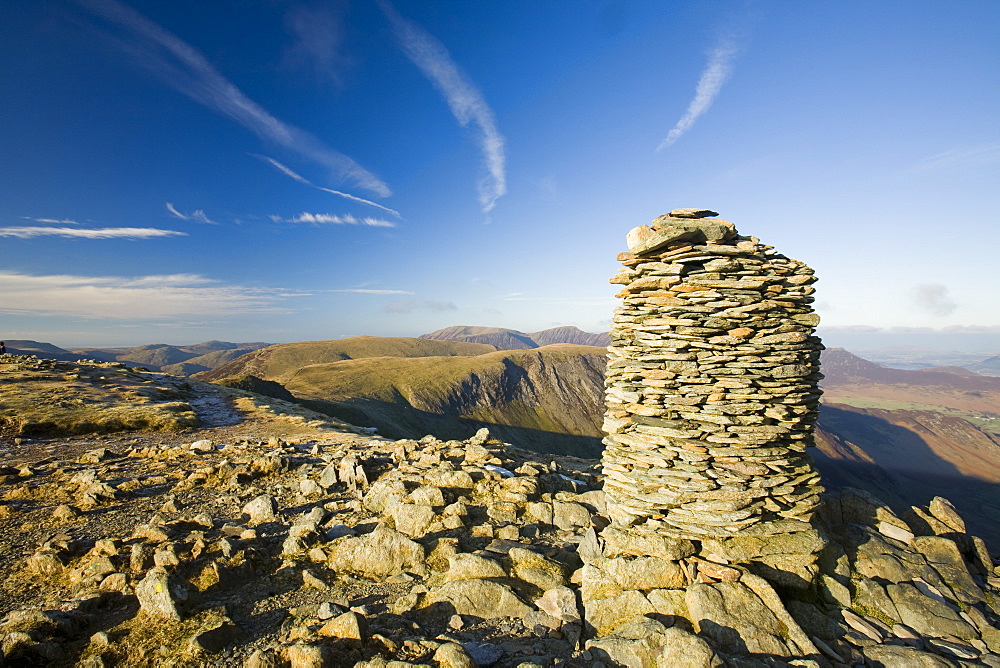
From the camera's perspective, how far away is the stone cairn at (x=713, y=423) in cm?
930

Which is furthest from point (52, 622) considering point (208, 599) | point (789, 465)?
point (789, 465)

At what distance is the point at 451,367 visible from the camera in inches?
7362

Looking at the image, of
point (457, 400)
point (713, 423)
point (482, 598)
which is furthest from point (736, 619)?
point (457, 400)

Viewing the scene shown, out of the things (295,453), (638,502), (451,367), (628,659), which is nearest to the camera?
(628,659)

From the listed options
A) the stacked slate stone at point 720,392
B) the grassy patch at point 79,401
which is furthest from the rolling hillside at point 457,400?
the stacked slate stone at point 720,392

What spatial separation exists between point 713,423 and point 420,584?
762 cm

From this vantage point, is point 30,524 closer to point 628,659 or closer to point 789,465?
point 628,659

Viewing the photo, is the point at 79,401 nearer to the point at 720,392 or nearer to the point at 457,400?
the point at 720,392

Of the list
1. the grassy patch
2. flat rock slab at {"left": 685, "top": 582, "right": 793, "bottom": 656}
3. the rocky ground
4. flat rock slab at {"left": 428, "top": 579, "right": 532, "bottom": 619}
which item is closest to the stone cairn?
the rocky ground

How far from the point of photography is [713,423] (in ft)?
32.2

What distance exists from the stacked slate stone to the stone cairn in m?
0.03

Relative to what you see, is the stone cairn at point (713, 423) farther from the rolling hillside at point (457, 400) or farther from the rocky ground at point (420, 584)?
the rolling hillside at point (457, 400)

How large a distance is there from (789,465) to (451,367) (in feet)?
590

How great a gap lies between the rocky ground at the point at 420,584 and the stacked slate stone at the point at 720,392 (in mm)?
1062
